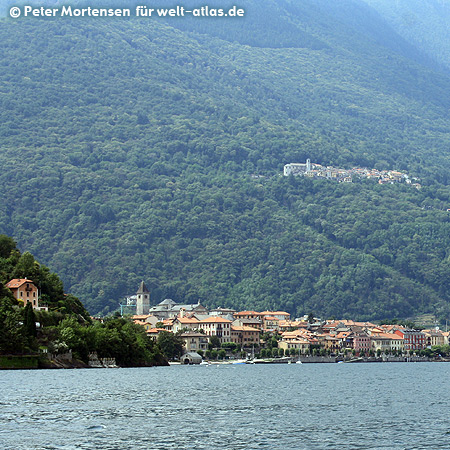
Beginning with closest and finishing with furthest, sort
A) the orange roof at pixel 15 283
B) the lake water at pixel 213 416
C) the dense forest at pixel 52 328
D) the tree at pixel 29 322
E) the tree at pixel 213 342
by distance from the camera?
the lake water at pixel 213 416
the tree at pixel 29 322
the dense forest at pixel 52 328
the orange roof at pixel 15 283
the tree at pixel 213 342

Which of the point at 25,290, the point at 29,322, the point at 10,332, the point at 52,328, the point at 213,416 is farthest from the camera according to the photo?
the point at 25,290

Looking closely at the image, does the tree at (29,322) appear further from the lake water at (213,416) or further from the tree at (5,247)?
the tree at (5,247)

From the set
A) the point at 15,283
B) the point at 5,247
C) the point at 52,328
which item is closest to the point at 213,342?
the point at 5,247

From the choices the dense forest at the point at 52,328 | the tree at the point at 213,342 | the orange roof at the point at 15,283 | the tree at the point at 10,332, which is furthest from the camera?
the tree at the point at 213,342

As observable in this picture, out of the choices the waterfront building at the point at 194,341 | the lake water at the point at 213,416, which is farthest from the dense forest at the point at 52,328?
the waterfront building at the point at 194,341

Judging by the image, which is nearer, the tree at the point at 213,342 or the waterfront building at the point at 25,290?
the waterfront building at the point at 25,290

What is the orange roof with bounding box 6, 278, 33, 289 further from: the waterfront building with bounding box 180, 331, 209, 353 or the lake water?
the waterfront building with bounding box 180, 331, 209, 353

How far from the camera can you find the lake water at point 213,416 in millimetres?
47281

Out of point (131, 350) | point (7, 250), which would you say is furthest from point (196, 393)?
point (7, 250)

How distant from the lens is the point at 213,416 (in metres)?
58.1

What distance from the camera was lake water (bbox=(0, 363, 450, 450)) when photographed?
155 feet

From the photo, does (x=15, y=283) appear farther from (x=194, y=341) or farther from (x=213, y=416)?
(x=194, y=341)

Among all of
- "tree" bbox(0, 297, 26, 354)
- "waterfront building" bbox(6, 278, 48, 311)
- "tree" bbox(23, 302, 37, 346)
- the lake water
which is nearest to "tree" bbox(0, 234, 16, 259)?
"waterfront building" bbox(6, 278, 48, 311)

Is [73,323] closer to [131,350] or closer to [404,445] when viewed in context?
[131,350]
